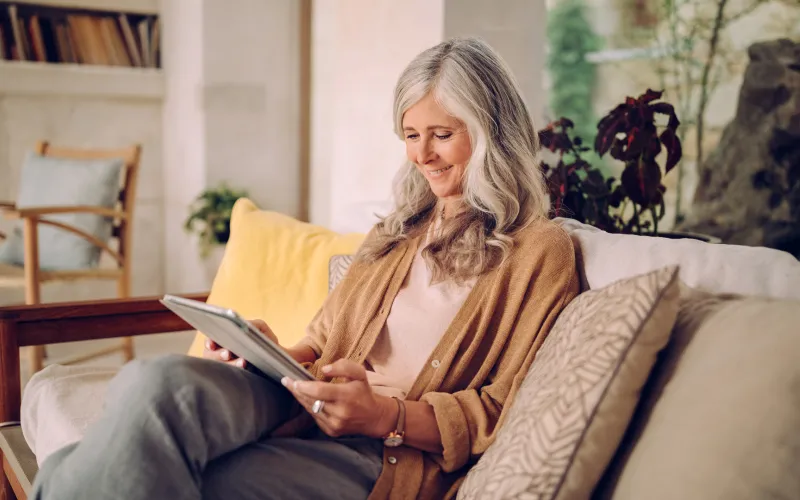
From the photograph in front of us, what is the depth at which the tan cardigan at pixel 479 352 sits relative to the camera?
1.14m

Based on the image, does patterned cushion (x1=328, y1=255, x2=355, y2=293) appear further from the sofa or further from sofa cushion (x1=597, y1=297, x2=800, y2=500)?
sofa cushion (x1=597, y1=297, x2=800, y2=500)

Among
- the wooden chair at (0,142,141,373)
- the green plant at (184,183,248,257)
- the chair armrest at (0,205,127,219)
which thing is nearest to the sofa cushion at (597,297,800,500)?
the wooden chair at (0,142,141,373)

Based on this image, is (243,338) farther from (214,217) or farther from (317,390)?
(214,217)

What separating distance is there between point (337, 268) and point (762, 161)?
4.36 ft

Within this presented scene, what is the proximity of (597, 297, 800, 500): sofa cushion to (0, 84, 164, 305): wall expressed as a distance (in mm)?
3711

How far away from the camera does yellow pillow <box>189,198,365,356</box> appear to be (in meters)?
1.73

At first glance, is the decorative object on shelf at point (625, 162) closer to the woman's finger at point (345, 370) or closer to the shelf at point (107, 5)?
the woman's finger at point (345, 370)

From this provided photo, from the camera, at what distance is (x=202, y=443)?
3.26 ft

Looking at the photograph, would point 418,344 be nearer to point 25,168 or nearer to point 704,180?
point 704,180

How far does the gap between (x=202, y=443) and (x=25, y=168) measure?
9.23 feet

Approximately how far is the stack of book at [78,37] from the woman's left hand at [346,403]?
3465mm

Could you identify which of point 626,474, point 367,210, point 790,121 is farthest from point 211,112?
point 626,474

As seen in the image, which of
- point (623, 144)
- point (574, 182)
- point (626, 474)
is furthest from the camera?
point (574, 182)

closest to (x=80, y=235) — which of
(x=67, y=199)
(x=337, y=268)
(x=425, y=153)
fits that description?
(x=67, y=199)
